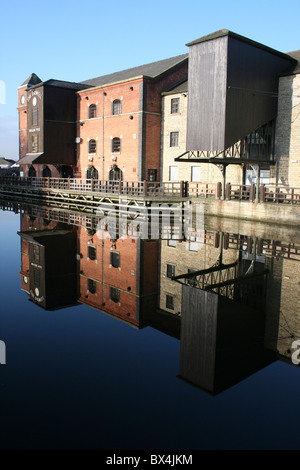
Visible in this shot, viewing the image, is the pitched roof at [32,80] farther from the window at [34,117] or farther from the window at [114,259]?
the window at [114,259]

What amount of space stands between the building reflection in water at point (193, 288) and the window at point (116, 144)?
1638cm

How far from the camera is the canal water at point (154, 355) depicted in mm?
4488

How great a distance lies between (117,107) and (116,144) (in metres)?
2.82

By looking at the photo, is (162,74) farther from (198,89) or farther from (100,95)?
(198,89)

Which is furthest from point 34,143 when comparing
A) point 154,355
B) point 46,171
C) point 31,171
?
point 154,355

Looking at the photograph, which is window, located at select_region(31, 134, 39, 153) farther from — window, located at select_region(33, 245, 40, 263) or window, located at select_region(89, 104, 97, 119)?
window, located at select_region(33, 245, 40, 263)

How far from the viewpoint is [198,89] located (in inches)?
904

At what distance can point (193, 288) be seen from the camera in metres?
9.60

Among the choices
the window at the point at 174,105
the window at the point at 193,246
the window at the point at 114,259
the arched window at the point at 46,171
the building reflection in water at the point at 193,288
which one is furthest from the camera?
the arched window at the point at 46,171

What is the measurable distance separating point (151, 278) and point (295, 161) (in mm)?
15503

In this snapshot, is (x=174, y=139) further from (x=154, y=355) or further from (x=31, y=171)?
(x=154, y=355)

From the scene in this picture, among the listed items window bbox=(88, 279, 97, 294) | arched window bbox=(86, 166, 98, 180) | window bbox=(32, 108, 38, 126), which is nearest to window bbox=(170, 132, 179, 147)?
arched window bbox=(86, 166, 98, 180)

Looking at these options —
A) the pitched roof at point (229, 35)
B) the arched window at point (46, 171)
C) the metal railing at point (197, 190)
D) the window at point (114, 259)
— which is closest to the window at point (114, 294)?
the window at point (114, 259)

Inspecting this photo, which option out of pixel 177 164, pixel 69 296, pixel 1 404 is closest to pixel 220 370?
pixel 1 404
